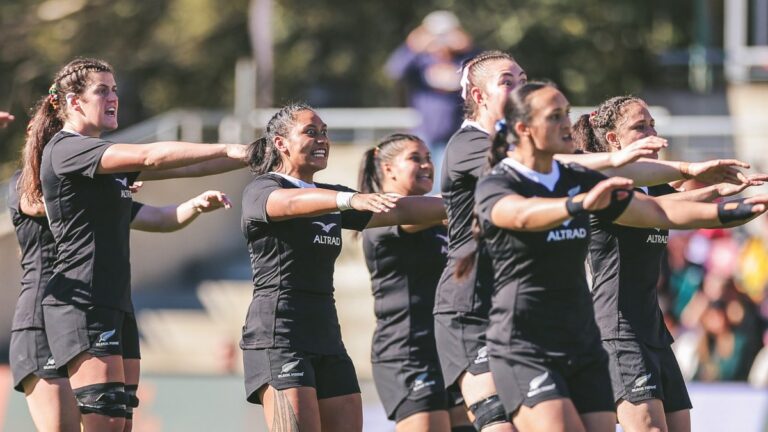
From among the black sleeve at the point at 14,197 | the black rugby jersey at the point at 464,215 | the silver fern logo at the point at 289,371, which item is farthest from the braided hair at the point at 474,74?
the black sleeve at the point at 14,197

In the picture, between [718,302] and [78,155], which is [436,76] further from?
[78,155]

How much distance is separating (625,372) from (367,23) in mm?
12978

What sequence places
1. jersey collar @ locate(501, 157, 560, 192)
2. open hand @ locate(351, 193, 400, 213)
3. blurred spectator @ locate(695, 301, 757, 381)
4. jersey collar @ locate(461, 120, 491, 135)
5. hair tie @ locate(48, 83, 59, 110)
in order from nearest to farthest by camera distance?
jersey collar @ locate(501, 157, 560, 192) → open hand @ locate(351, 193, 400, 213) → jersey collar @ locate(461, 120, 491, 135) → hair tie @ locate(48, 83, 59, 110) → blurred spectator @ locate(695, 301, 757, 381)

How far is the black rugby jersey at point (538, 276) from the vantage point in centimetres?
551

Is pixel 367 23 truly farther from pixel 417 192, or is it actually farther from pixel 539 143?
pixel 539 143

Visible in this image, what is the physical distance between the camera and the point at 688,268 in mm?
12383

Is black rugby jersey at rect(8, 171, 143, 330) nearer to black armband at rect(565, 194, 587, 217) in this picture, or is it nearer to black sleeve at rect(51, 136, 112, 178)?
black sleeve at rect(51, 136, 112, 178)

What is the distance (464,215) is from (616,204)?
983mm

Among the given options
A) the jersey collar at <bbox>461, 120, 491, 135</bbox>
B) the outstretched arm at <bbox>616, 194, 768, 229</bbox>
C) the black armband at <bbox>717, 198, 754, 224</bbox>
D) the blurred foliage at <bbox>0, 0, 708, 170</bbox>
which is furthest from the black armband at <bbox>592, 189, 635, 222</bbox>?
the blurred foliage at <bbox>0, 0, 708, 170</bbox>

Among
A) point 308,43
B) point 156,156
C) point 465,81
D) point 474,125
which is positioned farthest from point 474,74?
point 308,43

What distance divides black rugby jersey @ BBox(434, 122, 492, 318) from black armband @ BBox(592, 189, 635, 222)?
30.1 inches

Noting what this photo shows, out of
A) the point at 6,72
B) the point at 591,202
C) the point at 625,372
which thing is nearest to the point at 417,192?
the point at 625,372

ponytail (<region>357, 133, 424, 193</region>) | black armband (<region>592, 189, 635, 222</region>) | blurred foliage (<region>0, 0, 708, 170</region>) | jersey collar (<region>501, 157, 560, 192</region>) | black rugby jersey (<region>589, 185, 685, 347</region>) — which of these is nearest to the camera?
black armband (<region>592, 189, 635, 222</region>)

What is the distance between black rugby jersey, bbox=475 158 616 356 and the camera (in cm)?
551
